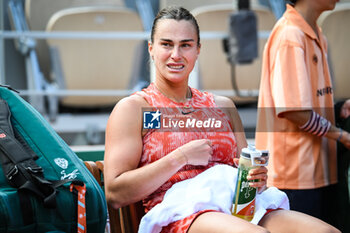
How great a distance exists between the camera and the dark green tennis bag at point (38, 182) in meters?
1.27

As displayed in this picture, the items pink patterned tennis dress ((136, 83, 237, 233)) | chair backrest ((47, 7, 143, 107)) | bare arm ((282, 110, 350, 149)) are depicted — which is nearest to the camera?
pink patterned tennis dress ((136, 83, 237, 233))

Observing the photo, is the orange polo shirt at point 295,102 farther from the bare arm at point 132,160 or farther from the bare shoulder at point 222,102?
the bare arm at point 132,160

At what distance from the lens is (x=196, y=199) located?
1.45m

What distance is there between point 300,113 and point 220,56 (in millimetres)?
1633

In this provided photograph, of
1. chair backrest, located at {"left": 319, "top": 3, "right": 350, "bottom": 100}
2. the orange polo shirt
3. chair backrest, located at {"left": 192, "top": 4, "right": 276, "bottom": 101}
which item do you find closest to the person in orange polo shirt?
the orange polo shirt

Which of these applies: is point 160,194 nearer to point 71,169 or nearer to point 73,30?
point 71,169

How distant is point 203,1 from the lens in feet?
12.6

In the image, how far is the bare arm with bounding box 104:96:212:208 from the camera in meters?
1.48

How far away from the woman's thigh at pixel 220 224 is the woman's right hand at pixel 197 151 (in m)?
0.17

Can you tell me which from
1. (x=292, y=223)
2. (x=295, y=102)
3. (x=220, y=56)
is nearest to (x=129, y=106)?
(x=292, y=223)

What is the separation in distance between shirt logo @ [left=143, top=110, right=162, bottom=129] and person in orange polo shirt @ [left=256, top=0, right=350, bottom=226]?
23.8 inches

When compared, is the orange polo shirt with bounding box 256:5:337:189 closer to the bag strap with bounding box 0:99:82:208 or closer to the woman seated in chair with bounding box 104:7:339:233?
the woman seated in chair with bounding box 104:7:339:233

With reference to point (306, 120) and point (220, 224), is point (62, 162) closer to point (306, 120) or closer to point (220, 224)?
point (220, 224)

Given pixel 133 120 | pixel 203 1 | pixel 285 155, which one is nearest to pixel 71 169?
pixel 133 120
